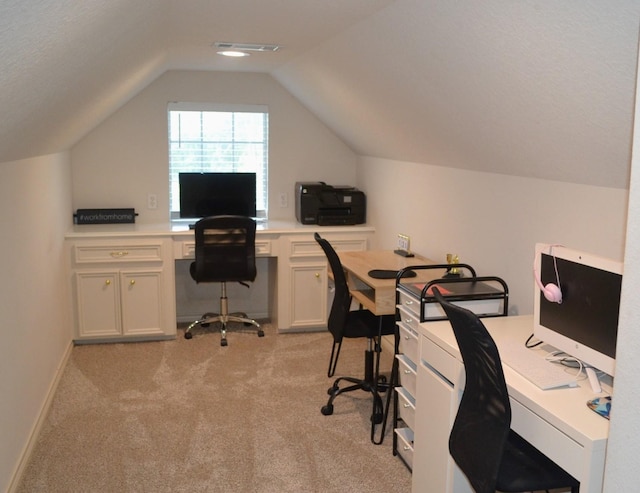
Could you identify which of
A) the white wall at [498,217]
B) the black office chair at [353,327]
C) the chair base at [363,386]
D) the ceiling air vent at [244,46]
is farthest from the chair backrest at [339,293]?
the ceiling air vent at [244,46]

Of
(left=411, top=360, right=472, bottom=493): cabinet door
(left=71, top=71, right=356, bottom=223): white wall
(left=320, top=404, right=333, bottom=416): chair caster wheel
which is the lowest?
(left=320, top=404, right=333, bottom=416): chair caster wheel

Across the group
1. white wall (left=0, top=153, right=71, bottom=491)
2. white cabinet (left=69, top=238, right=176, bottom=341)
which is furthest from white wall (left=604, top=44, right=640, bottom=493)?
white cabinet (left=69, top=238, right=176, bottom=341)

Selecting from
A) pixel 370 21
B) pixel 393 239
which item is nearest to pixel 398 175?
pixel 393 239

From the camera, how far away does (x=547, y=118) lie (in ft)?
7.75

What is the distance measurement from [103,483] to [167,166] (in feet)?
9.99

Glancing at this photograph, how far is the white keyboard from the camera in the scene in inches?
81.9

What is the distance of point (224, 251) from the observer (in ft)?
16.3

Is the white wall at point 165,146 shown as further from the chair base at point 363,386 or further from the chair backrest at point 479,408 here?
the chair backrest at point 479,408

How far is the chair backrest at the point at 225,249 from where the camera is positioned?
16.0 ft

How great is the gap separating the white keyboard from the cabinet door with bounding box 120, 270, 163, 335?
128 inches

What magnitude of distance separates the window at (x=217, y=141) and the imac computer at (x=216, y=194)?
0.29m

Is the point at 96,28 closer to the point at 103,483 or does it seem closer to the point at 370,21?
the point at 370,21

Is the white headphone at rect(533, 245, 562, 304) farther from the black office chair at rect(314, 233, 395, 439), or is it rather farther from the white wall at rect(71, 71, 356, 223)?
the white wall at rect(71, 71, 356, 223)

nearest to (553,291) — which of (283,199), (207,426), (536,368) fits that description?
(536,368)
